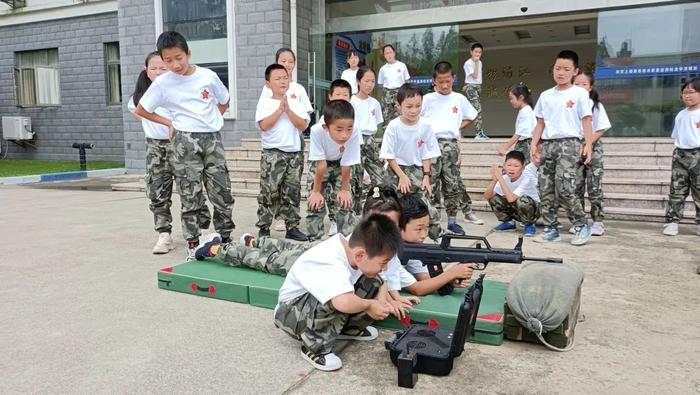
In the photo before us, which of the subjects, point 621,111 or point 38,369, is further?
point 621,111

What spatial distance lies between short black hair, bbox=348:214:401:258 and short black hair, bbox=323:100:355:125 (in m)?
1.60

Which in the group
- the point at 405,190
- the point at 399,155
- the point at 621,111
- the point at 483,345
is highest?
the point at 621,111

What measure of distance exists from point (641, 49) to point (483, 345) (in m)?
8.35

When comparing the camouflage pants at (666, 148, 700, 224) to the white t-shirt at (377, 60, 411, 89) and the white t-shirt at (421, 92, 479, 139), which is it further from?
the white t-shirt at (377, 60, 411, 89)

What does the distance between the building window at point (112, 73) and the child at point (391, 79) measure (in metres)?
8.67

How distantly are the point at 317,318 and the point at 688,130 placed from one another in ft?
14.5

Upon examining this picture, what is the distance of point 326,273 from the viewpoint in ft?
6.63

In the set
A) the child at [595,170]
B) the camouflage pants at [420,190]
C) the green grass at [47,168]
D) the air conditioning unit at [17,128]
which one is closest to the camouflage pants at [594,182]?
the child at [595,170]

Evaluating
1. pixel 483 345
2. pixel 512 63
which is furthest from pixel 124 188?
pixel 512 63

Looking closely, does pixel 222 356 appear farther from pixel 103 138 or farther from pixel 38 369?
pixel 103 138

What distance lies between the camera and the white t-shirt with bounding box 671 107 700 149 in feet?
15.7

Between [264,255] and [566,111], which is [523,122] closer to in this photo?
[566,111]

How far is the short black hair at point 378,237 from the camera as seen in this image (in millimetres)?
1939

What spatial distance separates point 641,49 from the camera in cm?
875
